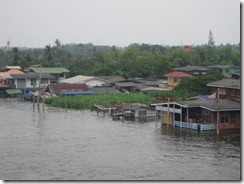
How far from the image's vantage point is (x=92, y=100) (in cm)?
1405

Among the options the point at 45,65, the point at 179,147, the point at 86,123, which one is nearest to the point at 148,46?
the point at 45,65

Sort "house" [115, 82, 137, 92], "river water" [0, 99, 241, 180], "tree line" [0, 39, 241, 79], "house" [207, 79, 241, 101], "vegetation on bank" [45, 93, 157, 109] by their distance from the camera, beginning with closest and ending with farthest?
"river water" [0, 99, 241, 180] < "house" [207, 79, 241, 101] < "vegetation on bank" [45, 93, 157, 109] < "house" [115, 82, 137, 92] < "tree line" [0, 39, 241, 79]

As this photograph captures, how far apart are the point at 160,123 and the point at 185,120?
0.87 meters

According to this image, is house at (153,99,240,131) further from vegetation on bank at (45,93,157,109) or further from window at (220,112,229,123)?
vegetation on bank at (45,93,157,109)

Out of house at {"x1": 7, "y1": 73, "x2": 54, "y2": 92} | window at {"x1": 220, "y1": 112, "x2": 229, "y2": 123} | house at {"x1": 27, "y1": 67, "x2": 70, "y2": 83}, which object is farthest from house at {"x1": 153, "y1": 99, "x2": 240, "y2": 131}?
house at {"x1": 27, "y1": 67, "x2": 70, "y2": 83}

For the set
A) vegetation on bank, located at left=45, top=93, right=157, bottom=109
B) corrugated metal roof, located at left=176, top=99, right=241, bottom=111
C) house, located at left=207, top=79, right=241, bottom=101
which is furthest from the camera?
vegetation on bank, located at left=45, top=93, right=157, bottom=109

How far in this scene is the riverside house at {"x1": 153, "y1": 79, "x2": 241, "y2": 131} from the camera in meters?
9.80

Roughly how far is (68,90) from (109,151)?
8.38 metres

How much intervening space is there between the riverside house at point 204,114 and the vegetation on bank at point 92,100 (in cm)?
341

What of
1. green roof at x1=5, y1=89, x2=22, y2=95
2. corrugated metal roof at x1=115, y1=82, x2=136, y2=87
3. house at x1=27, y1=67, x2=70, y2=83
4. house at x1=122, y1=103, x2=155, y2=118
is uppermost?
house at x1=27, y1=67, x2=70, y2=83

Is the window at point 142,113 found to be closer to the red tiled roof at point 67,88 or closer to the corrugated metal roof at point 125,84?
the red tiled roof at point 67,88

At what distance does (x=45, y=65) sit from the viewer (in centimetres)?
2330

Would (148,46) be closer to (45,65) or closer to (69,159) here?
(45,65)

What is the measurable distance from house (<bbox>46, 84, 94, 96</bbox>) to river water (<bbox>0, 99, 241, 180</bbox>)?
422 cm
